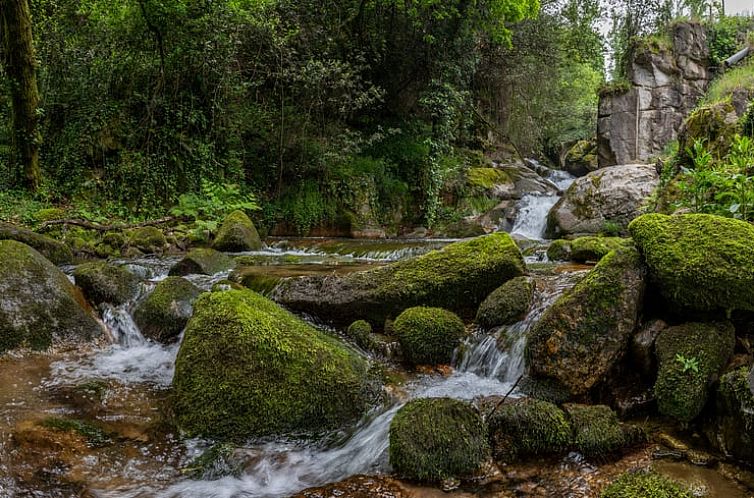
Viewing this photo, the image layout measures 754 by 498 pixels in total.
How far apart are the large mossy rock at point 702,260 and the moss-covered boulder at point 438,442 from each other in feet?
6.27

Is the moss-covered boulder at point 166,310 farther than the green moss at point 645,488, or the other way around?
the moss-covered boulder at point 166,310

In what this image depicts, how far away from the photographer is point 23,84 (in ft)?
36.8

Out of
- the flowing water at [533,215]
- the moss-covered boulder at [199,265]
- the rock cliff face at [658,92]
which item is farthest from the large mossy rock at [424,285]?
the rock cliff face at [658,92]

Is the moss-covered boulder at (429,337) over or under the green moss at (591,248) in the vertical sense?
under

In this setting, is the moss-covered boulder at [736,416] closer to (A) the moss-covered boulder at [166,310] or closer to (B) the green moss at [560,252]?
(B) the green moss at [560,252]

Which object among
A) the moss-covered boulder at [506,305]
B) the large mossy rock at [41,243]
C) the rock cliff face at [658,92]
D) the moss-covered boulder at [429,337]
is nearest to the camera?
the moss-covered boulder at [429,337]

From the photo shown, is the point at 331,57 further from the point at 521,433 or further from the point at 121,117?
the point at 521,433

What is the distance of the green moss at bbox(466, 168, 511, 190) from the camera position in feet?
52.7

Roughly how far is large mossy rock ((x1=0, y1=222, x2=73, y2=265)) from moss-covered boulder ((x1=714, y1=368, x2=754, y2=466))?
8789mm

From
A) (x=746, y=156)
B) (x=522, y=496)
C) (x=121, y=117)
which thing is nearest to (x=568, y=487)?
(x=522, y=496)

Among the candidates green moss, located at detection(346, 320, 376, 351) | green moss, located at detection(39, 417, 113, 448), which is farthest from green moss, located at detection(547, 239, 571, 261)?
green moss, located at detection(39, 417, 113, 448)

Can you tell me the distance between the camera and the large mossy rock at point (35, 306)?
16.5ft

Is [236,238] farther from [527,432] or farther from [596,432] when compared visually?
[596,432]

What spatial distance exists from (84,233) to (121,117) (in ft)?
12.6
